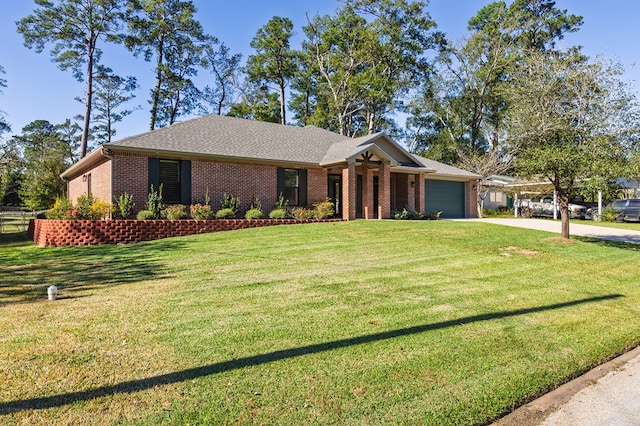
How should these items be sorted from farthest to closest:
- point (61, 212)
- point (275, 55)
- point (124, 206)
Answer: point (275, 55) < point (124, 206) < point (61, 212)

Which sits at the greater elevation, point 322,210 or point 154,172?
point 154,172

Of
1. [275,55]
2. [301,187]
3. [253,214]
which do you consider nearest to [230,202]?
[253,214]

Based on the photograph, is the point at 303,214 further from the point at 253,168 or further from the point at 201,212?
the point at 201,212

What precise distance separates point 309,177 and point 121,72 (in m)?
27.0

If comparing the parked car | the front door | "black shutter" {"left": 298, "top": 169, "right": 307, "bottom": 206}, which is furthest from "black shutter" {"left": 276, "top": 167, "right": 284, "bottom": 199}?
the parked car

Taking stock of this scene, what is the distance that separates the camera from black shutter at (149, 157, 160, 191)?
47.4 ft

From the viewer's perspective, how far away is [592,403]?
331cm

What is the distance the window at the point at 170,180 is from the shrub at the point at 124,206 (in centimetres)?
124

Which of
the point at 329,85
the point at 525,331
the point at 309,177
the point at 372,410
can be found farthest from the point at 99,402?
the point at 329,85

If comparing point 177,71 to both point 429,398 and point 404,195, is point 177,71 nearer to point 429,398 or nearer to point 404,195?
point 404,195

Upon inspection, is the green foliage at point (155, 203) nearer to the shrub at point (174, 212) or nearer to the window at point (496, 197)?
the shrub at point (174, 212)

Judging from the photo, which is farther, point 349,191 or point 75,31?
point 75,31

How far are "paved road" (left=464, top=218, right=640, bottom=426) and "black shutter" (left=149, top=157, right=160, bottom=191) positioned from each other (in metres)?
14.0

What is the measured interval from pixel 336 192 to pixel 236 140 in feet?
17.9
